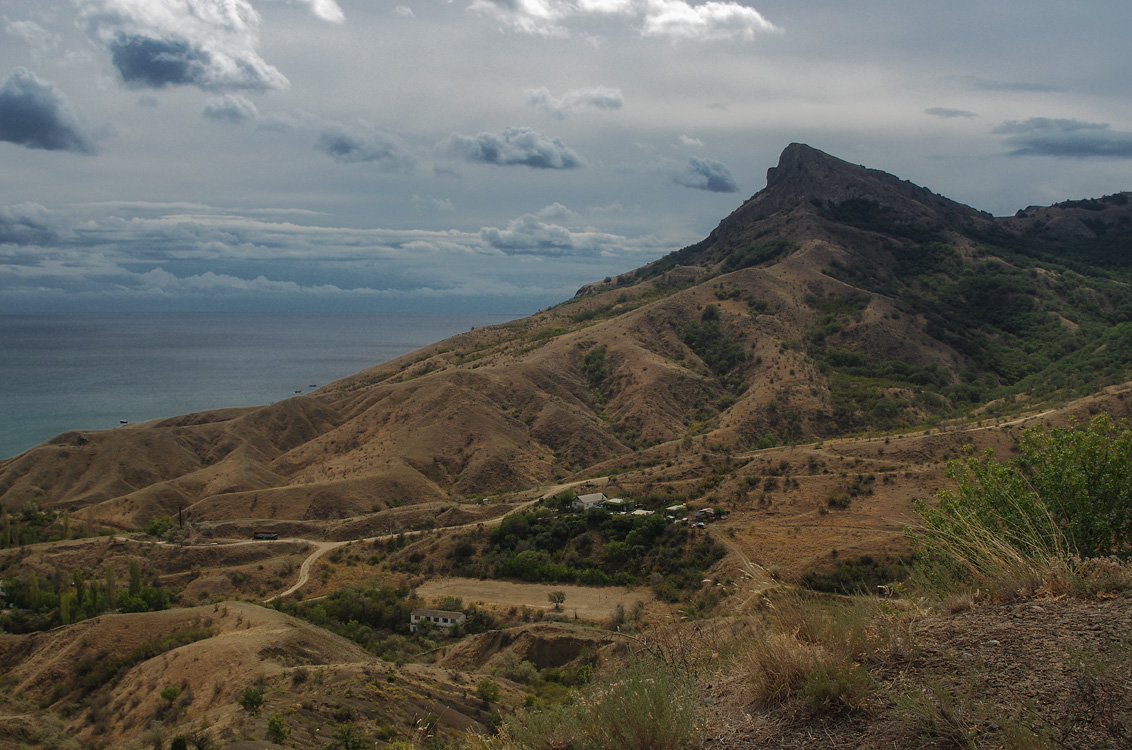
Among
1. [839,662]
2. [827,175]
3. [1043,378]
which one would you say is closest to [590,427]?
[1043,378]

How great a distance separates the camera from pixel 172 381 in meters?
160

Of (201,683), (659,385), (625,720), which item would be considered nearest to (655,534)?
(201,683)

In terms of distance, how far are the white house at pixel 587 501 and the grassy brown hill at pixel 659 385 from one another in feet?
30.4

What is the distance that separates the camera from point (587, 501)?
46.3 meters

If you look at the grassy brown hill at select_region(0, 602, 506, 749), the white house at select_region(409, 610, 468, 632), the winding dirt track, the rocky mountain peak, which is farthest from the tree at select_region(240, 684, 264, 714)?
the rocky mountain peak

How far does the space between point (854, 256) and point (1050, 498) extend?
106 metres

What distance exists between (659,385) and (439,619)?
1821 inches

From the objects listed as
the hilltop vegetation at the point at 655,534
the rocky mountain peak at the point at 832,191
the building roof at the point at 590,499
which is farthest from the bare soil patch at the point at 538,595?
the rocky mountain peak at the point at 832,191

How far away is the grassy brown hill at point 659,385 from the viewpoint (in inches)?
2447

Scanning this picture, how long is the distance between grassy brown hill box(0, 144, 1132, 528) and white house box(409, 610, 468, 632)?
2119 cm

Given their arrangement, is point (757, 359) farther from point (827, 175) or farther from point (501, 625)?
point (827, 175)

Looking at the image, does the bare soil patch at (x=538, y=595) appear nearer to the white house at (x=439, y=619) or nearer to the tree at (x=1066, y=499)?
the white house at (x=439, y=619)

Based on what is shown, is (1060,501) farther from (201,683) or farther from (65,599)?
(65,599)

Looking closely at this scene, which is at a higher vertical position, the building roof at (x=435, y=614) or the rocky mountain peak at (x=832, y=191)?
the rocky mountain peak at (x=832, y=191)
